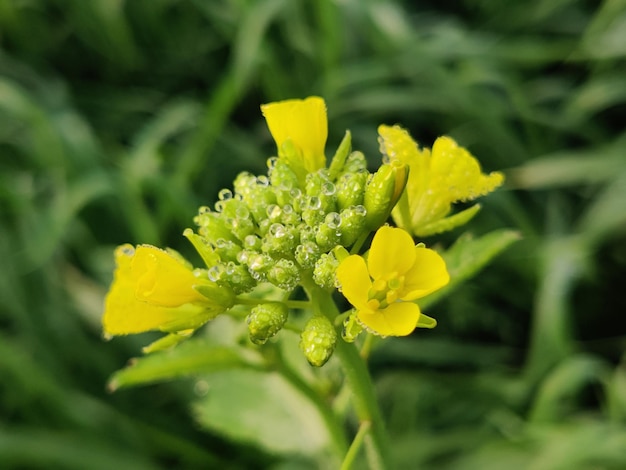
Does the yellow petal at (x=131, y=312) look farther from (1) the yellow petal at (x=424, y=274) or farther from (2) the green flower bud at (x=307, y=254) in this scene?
(1) the yellow petal at (x=424, y=274)

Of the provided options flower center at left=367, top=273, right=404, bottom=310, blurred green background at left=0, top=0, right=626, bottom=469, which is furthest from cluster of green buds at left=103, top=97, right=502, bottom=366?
blurred green background at left=0, top=0, right=626, bottom=469

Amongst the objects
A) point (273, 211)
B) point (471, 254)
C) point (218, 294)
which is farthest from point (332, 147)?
point (218, 294)

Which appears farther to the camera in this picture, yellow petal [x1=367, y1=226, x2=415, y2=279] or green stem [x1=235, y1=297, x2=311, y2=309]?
green stem [x1=235, y1=297, x2=311, y2=309]

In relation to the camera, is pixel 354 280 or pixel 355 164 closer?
pixel 354 280

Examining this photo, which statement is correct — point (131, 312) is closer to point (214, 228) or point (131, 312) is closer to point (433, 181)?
point (214, 228)

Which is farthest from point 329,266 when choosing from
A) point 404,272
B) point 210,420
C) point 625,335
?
point 625,335

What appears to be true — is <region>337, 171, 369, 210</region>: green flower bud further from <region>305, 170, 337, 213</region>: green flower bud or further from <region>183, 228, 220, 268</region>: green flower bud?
<region>183, 228, 220, 268</region>: green flower bud

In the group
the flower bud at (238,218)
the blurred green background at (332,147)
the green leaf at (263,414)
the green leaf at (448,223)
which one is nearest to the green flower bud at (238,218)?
the flower bud at (238,218)

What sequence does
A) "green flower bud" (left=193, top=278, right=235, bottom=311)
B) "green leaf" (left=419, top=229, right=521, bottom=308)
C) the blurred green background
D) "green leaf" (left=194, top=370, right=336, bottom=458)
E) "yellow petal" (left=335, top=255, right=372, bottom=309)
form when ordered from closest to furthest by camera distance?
"yellow petal" (left=335, top=255, right=372, bottom=309) < "green flower bud" (left=193, top=278, right=235, bottom=311) < "green leaf" (left=419, top=229, right=521, bottom=308) < "green leaf" (left=194, top=370, right=336, bottom=458) < the blurred green background
